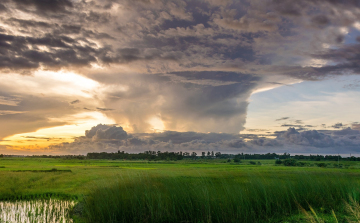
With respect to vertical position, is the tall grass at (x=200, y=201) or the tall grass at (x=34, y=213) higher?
the tall grass at (x=200, y=201)

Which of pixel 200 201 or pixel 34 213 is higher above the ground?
pixel 200 201

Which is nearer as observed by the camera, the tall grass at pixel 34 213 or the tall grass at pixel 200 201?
the tall grass at pixel 200 201

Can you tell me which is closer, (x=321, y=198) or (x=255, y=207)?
(x=255, y=207)

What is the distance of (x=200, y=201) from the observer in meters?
9.91

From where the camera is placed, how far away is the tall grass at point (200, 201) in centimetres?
995

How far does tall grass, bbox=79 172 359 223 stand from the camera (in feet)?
32.7

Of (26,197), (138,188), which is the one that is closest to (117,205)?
(138,188)

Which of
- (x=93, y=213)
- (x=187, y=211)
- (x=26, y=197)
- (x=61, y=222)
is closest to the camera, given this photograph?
(x=187, y=211)

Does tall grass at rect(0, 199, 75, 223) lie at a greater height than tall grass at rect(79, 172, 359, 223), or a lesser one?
lesser

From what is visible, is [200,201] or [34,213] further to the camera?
[34,213]

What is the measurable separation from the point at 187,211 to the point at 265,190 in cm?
362

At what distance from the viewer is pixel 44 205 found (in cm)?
1720

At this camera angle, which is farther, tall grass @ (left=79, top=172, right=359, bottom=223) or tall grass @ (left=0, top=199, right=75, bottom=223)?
tall grass @ (left=0, top=199, right=75, bottom=223)

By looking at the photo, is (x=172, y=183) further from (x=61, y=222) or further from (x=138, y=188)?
(x=61, y=222)
